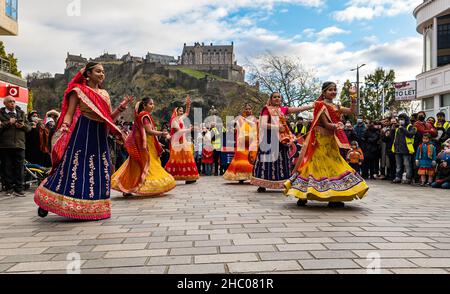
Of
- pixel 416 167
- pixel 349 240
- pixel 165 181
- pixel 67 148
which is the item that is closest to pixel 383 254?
pixel 349 240

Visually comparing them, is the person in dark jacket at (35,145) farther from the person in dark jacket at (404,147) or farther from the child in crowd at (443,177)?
the child in crowd at (443,177)

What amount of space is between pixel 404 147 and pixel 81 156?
8820 mm

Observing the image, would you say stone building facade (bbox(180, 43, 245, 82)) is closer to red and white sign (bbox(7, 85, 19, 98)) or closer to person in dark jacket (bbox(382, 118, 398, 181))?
red and white sign (bbox(7, 85, 19, 98))

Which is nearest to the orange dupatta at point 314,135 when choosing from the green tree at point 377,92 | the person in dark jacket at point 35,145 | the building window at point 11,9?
the person in dark jacket at point 35,145

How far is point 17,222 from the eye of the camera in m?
5.02

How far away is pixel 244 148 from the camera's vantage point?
10609 millimetres

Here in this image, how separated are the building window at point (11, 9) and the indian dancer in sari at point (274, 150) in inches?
921

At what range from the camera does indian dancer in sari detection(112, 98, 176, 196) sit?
749cm

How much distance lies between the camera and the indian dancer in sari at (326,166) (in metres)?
5.67

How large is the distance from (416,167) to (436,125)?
51.8 inches

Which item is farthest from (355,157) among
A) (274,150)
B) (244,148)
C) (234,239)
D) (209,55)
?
(209,55)

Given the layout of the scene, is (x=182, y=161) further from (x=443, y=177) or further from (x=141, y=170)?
(x=443, y=177)

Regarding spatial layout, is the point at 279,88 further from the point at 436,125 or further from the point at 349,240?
the point at 349,240

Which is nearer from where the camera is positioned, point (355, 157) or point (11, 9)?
point (355, 157)
